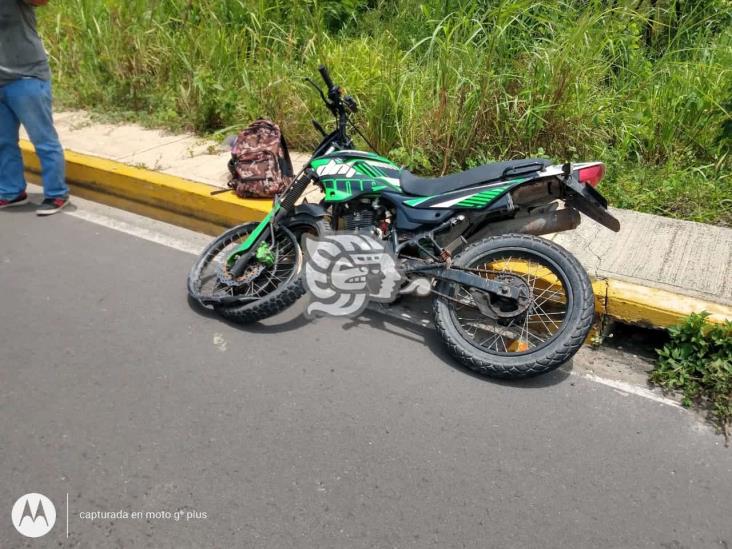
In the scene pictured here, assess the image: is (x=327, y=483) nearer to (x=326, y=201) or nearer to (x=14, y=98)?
(x=326, y=201)

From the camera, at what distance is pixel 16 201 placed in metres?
5.33

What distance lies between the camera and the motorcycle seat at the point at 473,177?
9.86 feet

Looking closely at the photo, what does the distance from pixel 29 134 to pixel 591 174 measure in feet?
14.4

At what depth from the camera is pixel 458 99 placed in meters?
4.80

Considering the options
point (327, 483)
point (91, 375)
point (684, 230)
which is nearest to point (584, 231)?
point (684, 230)

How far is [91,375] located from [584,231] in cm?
311

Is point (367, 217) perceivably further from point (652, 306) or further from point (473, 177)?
point (652, 306)

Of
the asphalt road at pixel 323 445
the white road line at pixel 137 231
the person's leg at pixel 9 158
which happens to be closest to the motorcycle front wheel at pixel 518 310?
the asphalt road at pixel 323 445
